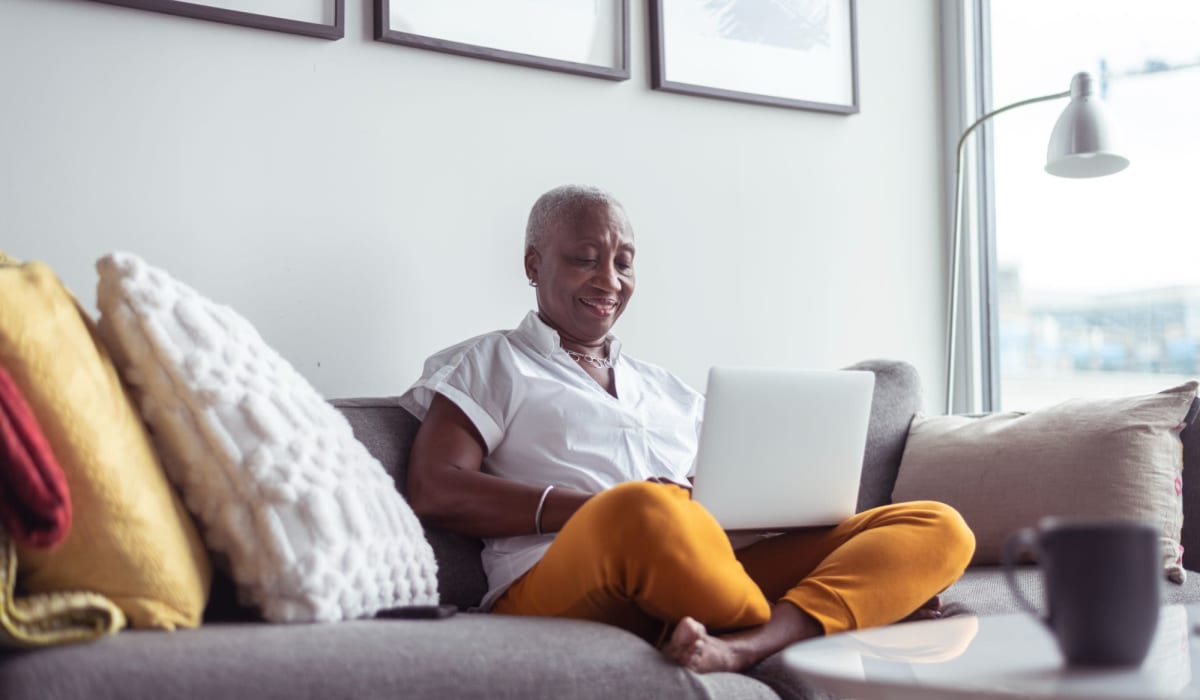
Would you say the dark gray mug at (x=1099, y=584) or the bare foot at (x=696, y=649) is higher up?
the dark gray mug at (x=1099, y=584)

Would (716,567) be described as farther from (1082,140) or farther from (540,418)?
(1082,140)

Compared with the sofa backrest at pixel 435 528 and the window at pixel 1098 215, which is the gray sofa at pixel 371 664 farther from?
the window at pixel 1098 215

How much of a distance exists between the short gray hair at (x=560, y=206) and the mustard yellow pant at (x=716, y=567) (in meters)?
0.73

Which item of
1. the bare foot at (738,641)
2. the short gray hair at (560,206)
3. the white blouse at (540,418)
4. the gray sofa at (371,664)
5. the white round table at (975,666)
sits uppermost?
the short gray hair at (560,206)

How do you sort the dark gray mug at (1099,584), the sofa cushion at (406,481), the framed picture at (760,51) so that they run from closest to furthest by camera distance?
the dark gray mug at (1099,584) → the sofa cushion at (406,481) → the framed picture at (760,51)

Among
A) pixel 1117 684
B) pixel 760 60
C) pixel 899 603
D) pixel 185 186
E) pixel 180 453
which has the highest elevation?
pixel 760 60

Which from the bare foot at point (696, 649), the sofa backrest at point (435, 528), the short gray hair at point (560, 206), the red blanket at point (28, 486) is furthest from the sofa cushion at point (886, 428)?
the red blanket at point (28, 486)

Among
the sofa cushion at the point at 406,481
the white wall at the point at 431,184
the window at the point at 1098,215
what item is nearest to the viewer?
the sofa cushion at the point at 406,481

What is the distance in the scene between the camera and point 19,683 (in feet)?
3.78

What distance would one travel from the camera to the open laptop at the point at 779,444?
68.3 inches

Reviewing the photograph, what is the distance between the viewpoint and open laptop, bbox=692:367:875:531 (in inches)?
68.3

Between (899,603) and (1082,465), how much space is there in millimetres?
649

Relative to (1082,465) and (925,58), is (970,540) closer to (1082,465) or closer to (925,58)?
(1082,465)

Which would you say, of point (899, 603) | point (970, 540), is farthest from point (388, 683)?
point (970, 540)
